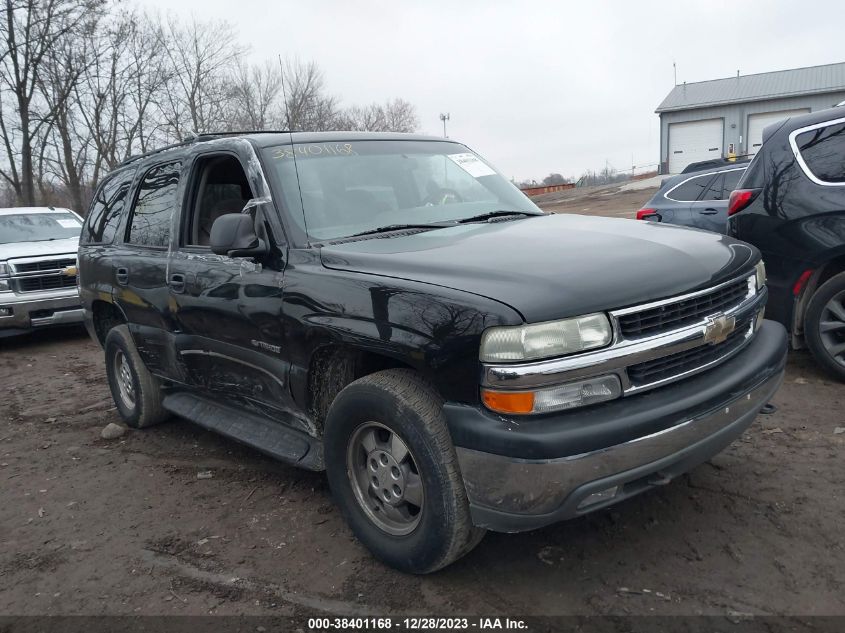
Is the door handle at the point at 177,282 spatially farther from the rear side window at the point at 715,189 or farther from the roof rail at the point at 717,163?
the roof rail at the point at 717,163

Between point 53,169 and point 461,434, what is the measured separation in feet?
109

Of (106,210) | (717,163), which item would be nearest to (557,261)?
(106,210)

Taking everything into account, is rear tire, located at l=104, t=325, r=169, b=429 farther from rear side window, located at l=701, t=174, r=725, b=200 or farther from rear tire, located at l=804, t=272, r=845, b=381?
rear side window, located at l=701, t=174, r=725, b=200

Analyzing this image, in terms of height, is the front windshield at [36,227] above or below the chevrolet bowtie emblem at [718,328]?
above

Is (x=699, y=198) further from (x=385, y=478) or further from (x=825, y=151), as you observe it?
(x=385, y=478)

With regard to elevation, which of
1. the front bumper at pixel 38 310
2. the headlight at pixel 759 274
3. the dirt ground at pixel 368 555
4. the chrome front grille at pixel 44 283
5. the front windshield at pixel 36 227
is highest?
the front windshield at pixel 36 227

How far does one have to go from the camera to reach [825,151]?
16.1 ft

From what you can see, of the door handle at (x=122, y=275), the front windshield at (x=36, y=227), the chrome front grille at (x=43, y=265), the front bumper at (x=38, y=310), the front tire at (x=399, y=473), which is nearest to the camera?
the front tire at (x=399, y=473)

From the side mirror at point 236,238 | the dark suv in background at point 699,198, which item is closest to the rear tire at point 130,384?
the side mirror at point 236,238

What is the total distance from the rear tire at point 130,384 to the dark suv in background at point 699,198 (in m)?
5.96

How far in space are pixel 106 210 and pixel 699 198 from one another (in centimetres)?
652

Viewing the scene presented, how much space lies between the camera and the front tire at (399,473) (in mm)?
2578

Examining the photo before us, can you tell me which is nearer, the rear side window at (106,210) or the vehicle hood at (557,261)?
the vehicle hood at (557,261)

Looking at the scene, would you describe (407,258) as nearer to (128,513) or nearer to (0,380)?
(128,513)
